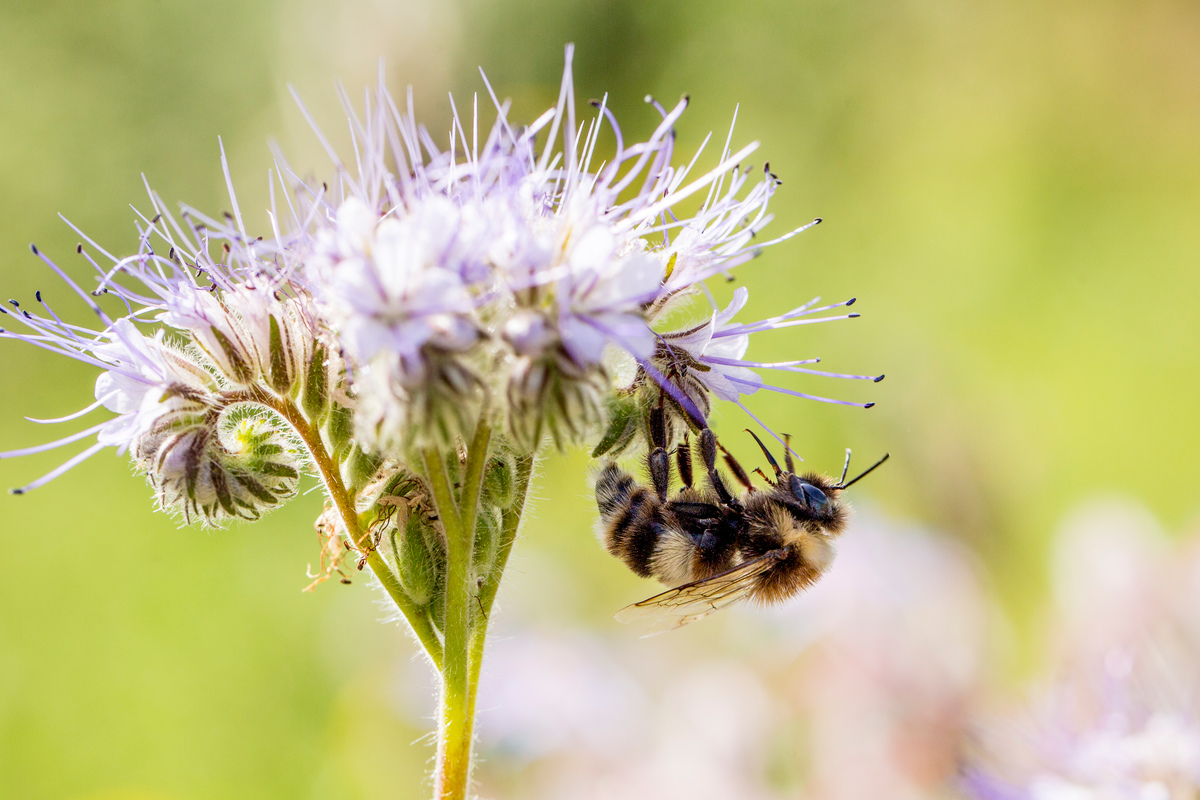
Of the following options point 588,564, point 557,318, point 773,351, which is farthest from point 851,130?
point 557,318

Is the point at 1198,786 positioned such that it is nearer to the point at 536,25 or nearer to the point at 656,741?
the point at 656,741

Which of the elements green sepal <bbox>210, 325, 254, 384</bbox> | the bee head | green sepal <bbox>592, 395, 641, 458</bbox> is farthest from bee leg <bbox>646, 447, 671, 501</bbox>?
green sepal <bbox>210, 325, 254, 384</bbox>

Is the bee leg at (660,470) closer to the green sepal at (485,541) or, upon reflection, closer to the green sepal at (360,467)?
the green sepal at (485,541)

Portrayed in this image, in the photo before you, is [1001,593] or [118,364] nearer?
[118,364]

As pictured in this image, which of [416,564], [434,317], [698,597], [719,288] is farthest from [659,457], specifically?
[719,288]

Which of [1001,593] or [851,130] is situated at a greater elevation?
[851,130]

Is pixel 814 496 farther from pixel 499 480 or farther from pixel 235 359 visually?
pixel 235 359

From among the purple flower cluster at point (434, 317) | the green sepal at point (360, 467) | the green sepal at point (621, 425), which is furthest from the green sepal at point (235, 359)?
the green sepal at point (621, 425)
